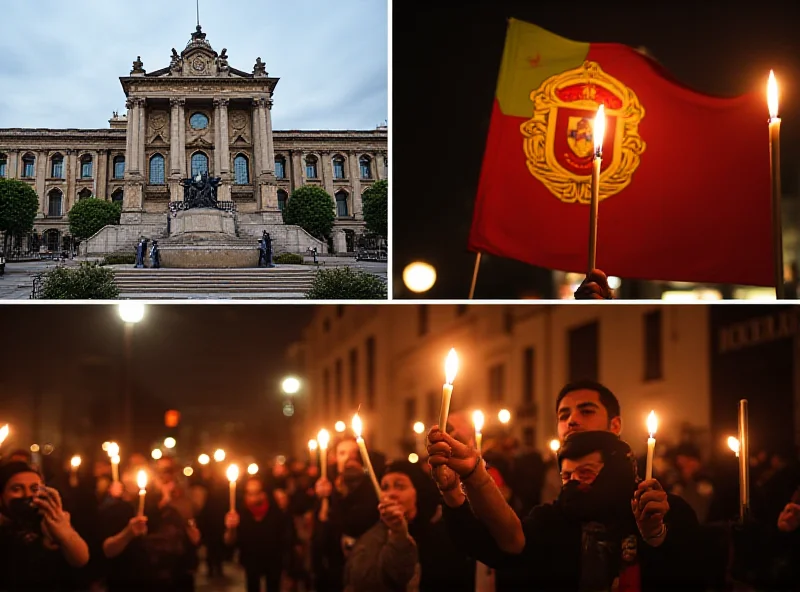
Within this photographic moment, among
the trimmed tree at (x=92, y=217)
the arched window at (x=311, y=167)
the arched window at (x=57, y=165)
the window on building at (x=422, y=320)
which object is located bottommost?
the window on building at (x=422, y=320)

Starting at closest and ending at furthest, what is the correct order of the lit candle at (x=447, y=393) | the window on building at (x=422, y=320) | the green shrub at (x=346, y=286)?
the lit candle at (x=447, y=393) → the window on building at (x=422, y=320) → the green shrub at (x=346, y=286)

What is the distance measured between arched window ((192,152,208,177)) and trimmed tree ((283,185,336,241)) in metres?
0.42

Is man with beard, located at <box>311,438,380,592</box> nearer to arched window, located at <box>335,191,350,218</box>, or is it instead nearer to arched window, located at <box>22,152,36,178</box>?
arched window, located at <box>335,191,350,218</box>

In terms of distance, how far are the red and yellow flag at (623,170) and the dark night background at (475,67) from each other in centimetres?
38

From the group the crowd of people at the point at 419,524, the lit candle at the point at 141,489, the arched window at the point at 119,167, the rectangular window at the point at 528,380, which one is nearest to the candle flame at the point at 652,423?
the crowd of people at the point at 419,524

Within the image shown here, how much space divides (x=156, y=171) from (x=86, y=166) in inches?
11.6

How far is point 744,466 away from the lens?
127 inches

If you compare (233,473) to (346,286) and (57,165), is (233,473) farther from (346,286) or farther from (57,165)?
(57,165)

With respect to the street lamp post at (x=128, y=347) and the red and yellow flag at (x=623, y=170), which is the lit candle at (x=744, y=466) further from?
the street lamp post at (x=128, y=347)

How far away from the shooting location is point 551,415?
332cm

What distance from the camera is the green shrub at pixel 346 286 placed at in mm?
4090

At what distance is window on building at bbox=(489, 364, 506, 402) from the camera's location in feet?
11.0

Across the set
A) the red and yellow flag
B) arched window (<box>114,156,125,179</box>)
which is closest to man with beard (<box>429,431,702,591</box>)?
the red and yellow flag

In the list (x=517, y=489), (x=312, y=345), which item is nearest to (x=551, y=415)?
(x=517, y=489)
